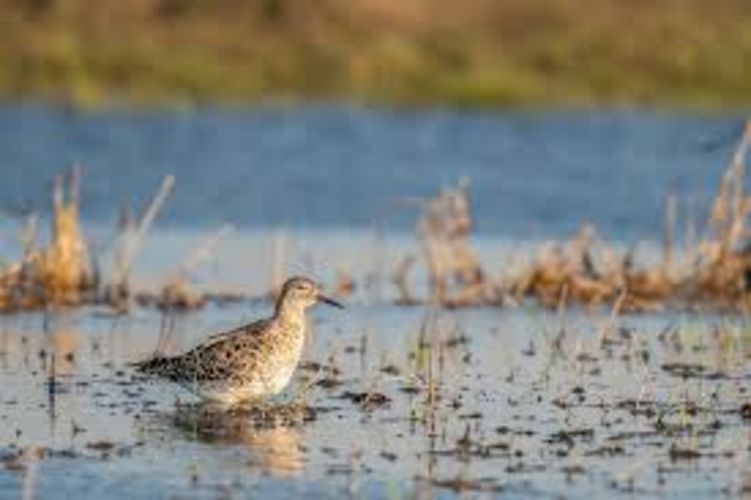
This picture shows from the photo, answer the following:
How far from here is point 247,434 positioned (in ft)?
44.9

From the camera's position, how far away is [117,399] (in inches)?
578

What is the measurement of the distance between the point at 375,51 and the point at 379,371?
92.9 feet

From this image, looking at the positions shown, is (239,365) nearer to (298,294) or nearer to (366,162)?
(298,294)

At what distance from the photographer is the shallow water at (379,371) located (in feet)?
40.8

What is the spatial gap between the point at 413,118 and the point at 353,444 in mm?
27059

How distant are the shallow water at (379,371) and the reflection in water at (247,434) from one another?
3 cm

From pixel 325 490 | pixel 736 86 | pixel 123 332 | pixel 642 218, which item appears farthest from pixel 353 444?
pixel 736 86

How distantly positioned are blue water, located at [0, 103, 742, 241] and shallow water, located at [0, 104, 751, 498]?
0.32 ft

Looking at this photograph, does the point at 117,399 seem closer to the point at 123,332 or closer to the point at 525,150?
the point at 123,332

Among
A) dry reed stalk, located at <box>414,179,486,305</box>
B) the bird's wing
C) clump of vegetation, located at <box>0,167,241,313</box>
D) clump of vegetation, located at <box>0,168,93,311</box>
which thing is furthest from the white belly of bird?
dry reed stalk, located at <box>414,179,486,305</box>

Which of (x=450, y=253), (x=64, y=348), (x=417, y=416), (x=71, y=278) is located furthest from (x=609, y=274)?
(x=417, y=416)

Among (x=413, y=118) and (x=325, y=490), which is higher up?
(x=413, y=118)

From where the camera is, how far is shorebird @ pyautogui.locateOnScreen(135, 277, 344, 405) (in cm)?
1425

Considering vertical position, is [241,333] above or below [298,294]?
below
